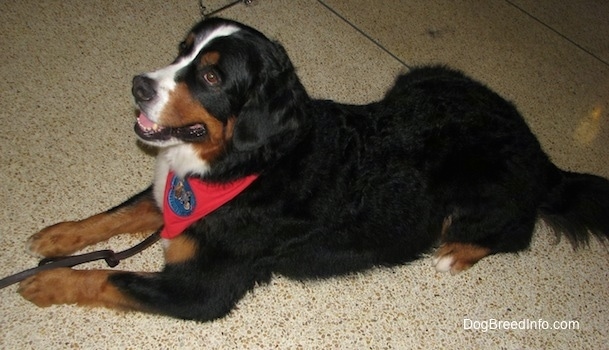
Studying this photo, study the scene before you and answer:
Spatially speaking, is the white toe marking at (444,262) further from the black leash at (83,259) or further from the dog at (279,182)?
the black leash at (83,259)

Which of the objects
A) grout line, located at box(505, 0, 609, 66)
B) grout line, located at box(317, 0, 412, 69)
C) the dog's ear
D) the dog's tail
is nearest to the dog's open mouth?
the dog's ear

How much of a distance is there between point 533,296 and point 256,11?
7.60 ft

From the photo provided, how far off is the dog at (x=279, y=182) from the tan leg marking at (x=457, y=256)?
9 centimetres

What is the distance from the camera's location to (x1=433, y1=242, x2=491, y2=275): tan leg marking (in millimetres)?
2217

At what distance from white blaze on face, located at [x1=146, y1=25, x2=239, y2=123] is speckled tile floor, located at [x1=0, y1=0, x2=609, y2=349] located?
0.72m

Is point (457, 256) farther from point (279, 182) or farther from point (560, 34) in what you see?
point (560, 34)

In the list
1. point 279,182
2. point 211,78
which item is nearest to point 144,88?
point 211,78

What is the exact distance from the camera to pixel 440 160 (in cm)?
185

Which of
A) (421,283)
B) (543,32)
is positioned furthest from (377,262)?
(543,32)

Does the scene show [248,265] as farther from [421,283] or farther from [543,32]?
[543,32]

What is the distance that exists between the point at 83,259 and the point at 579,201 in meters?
2.06

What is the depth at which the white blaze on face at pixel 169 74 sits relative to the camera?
1579 mm

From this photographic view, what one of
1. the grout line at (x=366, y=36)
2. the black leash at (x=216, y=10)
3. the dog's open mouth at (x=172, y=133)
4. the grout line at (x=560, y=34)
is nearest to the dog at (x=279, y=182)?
the dog's open mouth at (x=172, y=133)

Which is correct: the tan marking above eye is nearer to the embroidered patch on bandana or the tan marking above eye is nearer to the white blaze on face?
the white blaze on face
